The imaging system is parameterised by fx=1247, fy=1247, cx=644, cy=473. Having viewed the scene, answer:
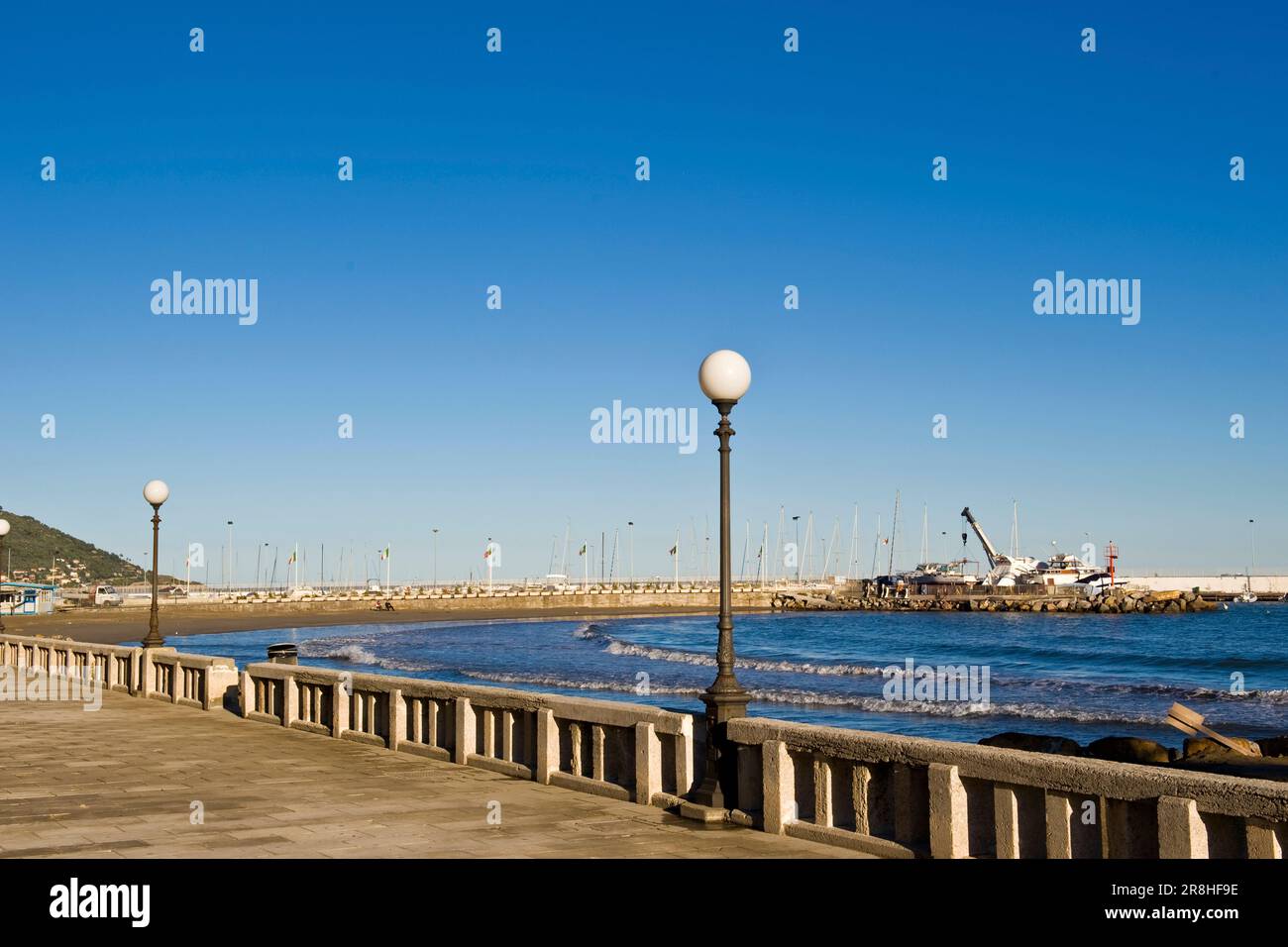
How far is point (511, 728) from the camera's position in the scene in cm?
1220

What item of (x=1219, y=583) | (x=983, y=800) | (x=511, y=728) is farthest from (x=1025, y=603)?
(x=983, y=800)

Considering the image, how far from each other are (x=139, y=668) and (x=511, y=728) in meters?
12.6

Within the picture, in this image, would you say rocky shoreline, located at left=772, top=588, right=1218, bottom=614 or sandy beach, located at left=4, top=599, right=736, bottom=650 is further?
rocky shoreline, located at left=772, top=588, right=1218, bottom=614

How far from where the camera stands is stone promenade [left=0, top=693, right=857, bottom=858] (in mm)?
8578

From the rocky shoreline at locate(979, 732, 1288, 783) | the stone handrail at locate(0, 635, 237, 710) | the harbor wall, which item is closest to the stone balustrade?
the stone handrail at locate(0, 635, 237, 710)

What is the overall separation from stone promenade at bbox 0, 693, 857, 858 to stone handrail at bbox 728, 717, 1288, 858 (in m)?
0.33

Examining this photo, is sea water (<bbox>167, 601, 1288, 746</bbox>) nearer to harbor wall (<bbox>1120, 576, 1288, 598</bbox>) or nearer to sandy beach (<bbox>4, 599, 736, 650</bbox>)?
sandy beach (<bbox>4, 599, 736, 650</bbox>)

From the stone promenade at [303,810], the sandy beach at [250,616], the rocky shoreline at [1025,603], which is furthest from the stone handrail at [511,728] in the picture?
the rocky shoreline at [1025,603]

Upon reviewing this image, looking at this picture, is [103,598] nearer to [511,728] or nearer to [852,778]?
[511,728]

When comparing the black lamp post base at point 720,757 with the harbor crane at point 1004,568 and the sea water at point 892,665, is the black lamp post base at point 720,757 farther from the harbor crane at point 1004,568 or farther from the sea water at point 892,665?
the harbor crane at point 1004,568

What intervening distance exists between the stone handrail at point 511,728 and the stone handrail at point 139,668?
3274 millimetres

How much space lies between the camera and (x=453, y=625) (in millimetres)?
96875
